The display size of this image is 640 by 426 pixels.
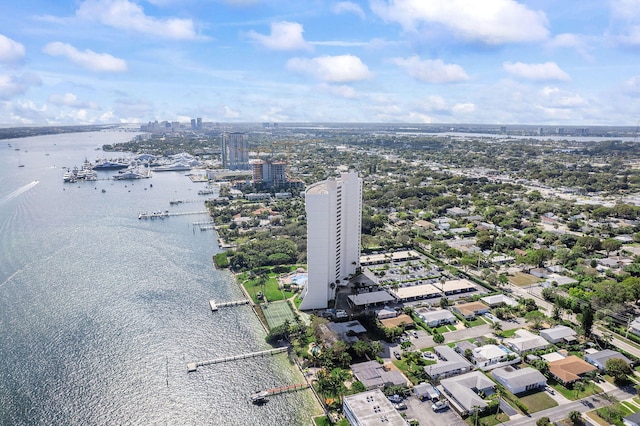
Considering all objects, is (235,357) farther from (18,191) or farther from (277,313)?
(18,191)

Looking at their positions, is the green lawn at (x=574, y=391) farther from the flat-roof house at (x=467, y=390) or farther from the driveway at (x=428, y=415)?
the driveway at (x=428, y=415)

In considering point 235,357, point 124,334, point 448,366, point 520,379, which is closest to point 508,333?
point 520,379

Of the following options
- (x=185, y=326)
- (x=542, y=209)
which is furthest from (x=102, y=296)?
(x=542, y=209)

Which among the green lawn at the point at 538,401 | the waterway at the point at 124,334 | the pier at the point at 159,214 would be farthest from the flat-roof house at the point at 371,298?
the pier at the point at 159,214

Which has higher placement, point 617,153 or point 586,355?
point 617,153

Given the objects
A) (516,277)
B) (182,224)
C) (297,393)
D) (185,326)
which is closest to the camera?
(297,393)

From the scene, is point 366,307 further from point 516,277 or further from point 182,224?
point 182,224
